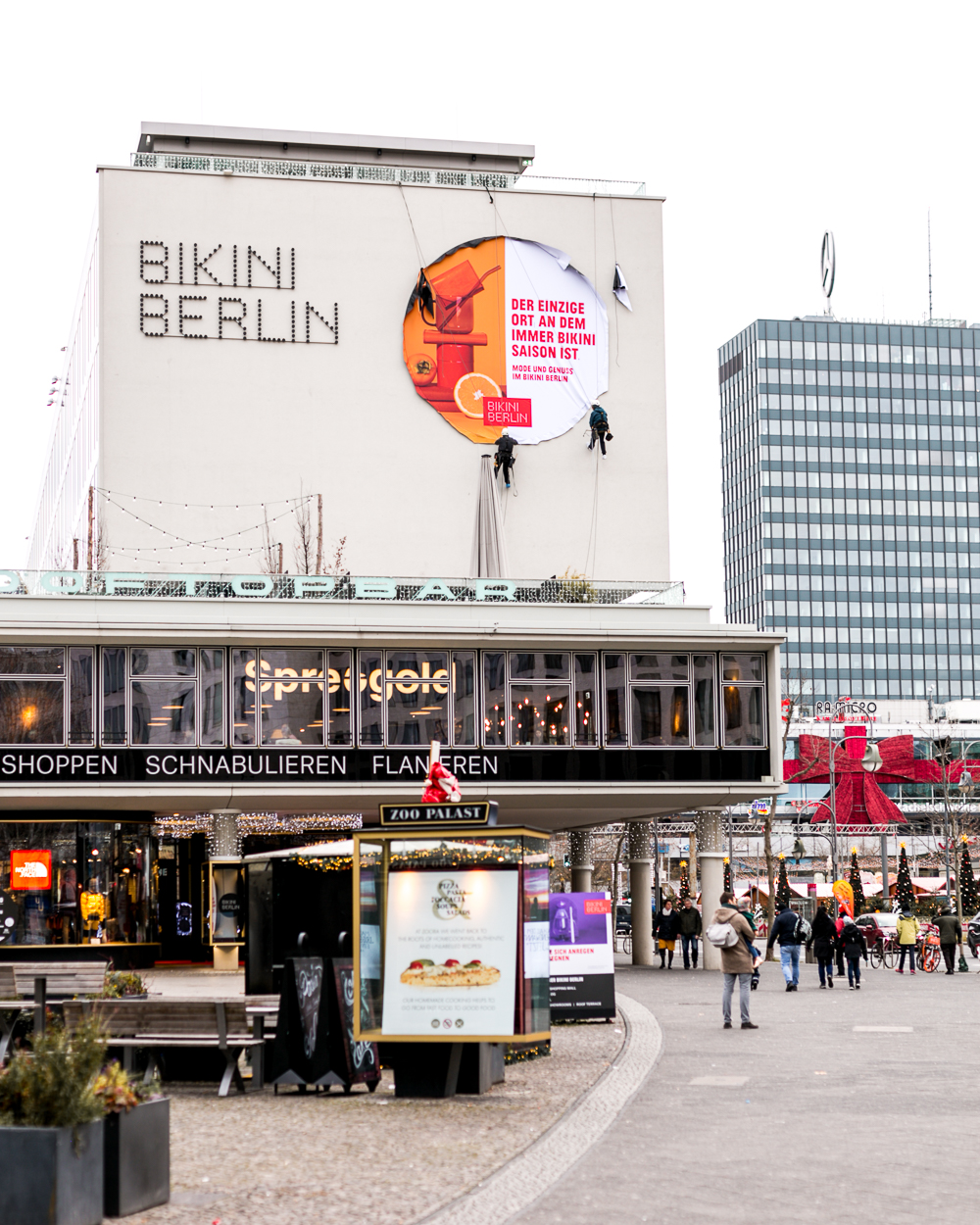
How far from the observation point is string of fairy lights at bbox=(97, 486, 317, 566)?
5203 cm

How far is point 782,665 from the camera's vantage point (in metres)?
160

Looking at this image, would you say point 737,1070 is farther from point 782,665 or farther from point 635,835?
point 782,665

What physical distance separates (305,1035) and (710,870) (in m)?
26.4

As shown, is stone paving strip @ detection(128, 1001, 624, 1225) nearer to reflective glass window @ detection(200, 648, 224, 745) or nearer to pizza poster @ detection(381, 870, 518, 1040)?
pizza poster @ detection(381, 870, 518, 1040)

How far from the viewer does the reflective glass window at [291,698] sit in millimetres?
38906

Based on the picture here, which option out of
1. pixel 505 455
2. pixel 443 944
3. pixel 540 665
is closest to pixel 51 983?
pixel 443 944

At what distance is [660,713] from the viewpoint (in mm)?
40656

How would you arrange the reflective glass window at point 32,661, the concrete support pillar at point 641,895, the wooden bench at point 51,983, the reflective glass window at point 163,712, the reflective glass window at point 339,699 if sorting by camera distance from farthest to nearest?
the concrete support pillar at point 641,895 < the reflective glass window at point 339,699 < the reflective glass window at point 163,712 < the reflective glass window at point 32,661 < the wooden bench at point 51,983

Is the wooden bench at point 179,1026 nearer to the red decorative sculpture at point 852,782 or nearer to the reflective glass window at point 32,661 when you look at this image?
the reflective glass window at point 32,661

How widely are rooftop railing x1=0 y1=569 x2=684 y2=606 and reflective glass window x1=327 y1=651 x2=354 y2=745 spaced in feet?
5.81

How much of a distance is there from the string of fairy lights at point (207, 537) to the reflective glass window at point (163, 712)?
45.8ft

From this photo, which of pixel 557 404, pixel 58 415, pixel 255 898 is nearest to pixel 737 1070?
pixel 255 898

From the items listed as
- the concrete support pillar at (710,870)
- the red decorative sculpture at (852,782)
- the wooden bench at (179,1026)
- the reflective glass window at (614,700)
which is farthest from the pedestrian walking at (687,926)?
the red decorative sculpture at (852,782)

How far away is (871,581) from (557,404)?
114m
